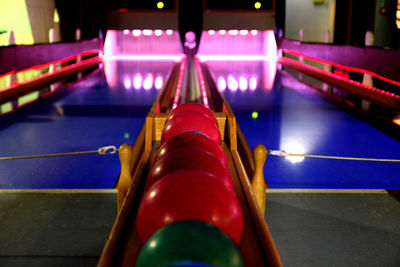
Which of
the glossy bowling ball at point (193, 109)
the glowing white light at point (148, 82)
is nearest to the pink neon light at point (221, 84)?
the glowing white light at point (148, 82)

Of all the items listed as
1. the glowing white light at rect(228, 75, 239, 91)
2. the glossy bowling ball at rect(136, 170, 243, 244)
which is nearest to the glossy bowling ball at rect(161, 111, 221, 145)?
the glossy bowling ball at rect(136, 170, 243, 244)

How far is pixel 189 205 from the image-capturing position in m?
0.92

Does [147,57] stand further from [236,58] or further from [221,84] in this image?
[221,84]

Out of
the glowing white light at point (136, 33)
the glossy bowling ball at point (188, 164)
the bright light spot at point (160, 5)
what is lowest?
the glossy bowling ball at point (188, 164)

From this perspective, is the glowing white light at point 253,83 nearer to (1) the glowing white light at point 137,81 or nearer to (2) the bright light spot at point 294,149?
(1) the glowing white light at point 137,81

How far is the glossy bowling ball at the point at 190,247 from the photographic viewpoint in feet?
2.50

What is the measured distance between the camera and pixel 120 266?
947mm

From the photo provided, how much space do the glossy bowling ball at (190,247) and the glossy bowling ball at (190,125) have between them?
80cm

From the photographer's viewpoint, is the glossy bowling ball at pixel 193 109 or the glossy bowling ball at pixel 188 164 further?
the glossy bowling ball at pixel 193 109

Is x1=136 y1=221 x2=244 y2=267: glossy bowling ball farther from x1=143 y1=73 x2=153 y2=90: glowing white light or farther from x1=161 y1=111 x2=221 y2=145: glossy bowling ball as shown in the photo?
x1=143 y1=73 x2=153 y2=90: glowing white light

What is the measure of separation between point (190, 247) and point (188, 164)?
15.9 inches

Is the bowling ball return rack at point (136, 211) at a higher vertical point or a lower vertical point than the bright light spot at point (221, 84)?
higher

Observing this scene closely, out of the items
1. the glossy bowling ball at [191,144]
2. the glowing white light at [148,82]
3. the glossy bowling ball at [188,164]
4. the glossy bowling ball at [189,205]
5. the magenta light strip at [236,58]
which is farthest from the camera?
the magenta light strip at [236,58]

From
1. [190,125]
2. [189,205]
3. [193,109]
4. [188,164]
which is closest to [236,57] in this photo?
[193,109]
